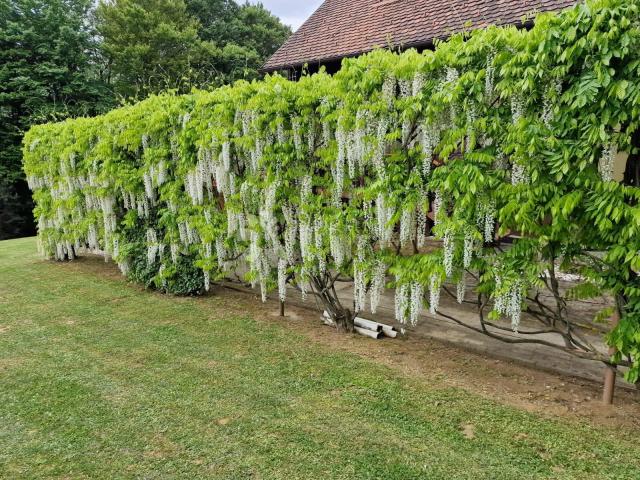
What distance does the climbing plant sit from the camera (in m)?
3.15

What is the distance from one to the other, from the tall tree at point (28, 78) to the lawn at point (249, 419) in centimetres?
1910

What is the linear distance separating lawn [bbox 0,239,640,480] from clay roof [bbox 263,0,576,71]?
18.9ft

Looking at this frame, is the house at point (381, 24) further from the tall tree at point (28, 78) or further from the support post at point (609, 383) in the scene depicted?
the tall tree at point (28, 78)

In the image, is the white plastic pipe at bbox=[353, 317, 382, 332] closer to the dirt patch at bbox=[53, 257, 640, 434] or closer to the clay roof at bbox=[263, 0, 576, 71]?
the dirt patch at bbox=[53, 257, 640, 434]

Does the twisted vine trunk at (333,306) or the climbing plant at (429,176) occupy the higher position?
the climbing plant at (429,176)

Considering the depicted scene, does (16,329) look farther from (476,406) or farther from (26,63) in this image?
(26,63)

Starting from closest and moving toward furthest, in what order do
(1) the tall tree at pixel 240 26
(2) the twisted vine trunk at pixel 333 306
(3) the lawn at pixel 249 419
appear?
(3) the lawn at pixel 249 419 < (2) the twisted vine trunk at pixel 333 306 < (1) the tall tree at pixel 240 26

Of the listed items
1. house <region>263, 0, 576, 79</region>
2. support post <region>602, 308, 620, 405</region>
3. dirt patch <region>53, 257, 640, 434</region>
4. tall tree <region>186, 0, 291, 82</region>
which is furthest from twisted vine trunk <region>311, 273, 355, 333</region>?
tall tree <region>186, 0, 291, 82</region>

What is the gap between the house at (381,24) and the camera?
8594 millimetres

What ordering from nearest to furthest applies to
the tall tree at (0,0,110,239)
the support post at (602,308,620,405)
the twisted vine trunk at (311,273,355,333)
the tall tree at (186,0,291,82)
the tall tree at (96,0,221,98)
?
the support post at (602,308,620,405) → the twisted vine trunk at (311,273,355,333) → the tall tree at (0,0,110,239) → the tall tree at (96,0,221,98) → the tall tree at (186,0,291,82)

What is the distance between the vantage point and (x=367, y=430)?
3.49 m

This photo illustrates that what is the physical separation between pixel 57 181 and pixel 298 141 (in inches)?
276

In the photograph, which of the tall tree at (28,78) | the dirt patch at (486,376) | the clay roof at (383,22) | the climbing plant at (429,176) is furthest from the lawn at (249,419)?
the tall tree at (28,78)

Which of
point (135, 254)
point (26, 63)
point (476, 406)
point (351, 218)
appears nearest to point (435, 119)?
point (351, 218)
